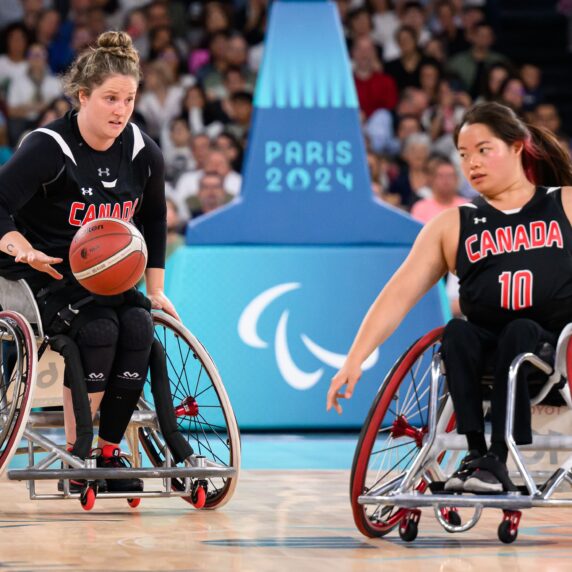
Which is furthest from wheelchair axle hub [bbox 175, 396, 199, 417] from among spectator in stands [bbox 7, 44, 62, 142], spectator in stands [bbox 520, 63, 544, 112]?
spectator in stands [bbox 520, 63, 544, 112]

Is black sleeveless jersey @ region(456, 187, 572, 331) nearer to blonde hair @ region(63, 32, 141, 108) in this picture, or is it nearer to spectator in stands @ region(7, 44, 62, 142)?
blonde hair @ region(63, 32, 141, 108)

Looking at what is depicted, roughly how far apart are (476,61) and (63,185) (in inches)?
330

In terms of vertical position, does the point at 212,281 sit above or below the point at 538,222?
below

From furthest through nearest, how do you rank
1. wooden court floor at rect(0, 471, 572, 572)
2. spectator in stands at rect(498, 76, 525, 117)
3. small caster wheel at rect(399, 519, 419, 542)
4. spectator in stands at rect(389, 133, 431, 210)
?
spectator in stands at rect(498, 76, 525, 117), spectator in stands at rect(389, 133, 431, 210), small caster wheel at rect(399, 519, 419, 542), wooden court floor at rect(0, 471, 572, 572)

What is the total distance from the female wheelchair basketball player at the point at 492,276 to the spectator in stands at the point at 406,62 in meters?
7.67

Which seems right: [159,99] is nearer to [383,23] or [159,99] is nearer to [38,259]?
[383,23]

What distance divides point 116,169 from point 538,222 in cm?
129

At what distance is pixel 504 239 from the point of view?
3.62 metres

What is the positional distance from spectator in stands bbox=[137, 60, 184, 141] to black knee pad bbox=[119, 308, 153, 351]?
6925mm

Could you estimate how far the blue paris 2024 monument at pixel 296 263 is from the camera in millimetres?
6277

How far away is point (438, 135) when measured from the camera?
35.4ft

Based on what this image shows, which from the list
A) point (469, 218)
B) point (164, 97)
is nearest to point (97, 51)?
point (469, 218)

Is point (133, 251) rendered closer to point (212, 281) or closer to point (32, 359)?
point (32, 359)

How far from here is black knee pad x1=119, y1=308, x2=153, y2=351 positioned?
153 inches
